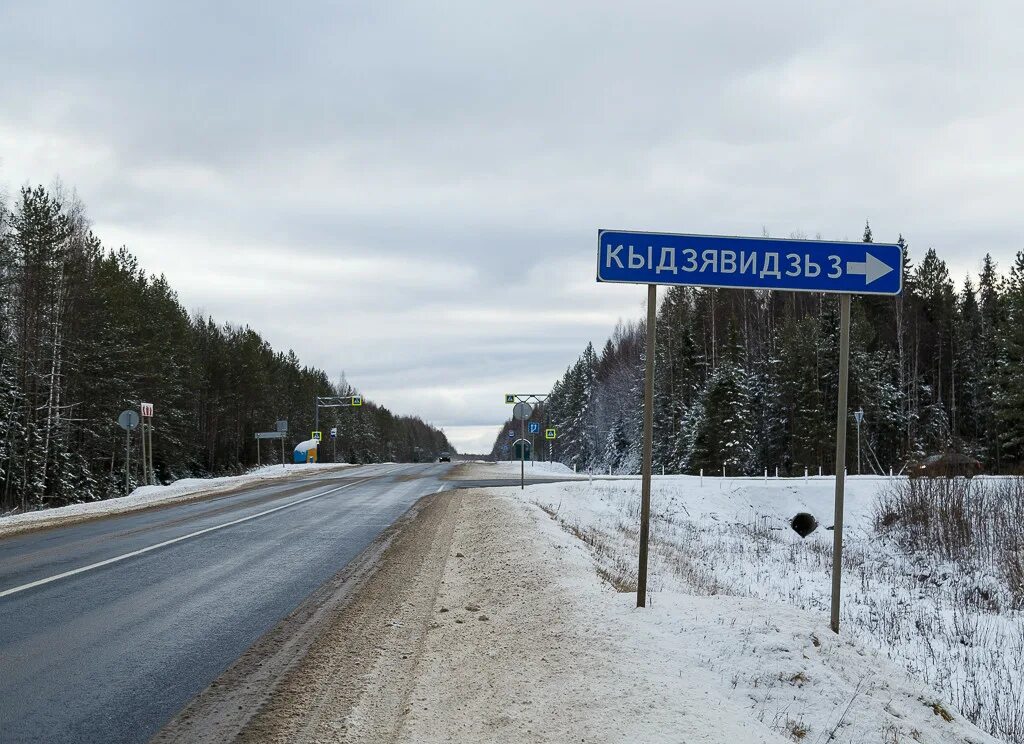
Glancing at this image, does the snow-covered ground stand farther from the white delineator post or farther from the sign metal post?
the white delineator post

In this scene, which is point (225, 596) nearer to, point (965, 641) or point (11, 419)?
point (965, 641)

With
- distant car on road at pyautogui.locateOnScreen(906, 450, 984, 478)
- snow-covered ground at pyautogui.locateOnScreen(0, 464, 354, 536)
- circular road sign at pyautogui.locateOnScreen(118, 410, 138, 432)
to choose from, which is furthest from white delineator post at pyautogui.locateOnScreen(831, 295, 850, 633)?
circular road sign at pyautogui.locateOnScreen(118, 410, 138, 432)

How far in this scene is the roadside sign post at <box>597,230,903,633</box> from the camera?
21.7 feet

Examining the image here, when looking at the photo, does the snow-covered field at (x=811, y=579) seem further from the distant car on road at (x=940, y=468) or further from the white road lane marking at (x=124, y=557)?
the white road lane marking at (x=124, y=557)

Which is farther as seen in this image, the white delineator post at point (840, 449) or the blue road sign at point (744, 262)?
the blue road sign at point (744, 262)

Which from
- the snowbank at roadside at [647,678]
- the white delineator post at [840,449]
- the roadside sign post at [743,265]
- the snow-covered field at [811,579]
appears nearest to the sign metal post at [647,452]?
the roadside sign post at [743,265]

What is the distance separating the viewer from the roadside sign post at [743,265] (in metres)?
6.61

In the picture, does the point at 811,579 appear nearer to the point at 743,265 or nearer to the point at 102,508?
the point at 743,265

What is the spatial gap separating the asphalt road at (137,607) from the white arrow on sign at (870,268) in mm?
6223

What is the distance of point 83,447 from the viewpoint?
38969mm

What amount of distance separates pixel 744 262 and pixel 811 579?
11.2 metres

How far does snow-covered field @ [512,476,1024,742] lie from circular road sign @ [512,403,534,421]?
7.94 feet

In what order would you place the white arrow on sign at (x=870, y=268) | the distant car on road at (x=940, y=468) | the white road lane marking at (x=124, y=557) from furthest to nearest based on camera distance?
1. the distant car on road at (x=940, y=468)
2. the white road lane marking at (x=124, y=557)
3. the white arrow on sign at (x=870, y=268)

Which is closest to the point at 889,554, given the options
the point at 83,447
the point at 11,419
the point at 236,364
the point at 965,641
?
the point at 965,641
